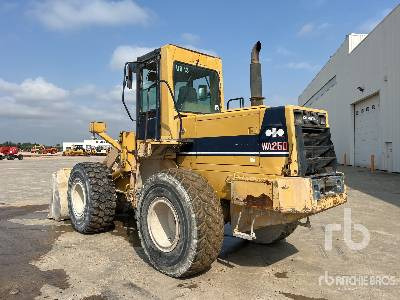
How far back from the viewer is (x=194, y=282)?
4.81 meters

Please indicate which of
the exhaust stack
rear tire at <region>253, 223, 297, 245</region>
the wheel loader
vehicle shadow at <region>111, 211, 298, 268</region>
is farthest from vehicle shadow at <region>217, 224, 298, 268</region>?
the exhaust stack

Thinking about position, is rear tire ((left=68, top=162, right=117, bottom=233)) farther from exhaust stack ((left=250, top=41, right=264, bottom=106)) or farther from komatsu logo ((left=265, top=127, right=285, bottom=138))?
komatsu logo ((left=265, top=127, right=285, bottom=138))

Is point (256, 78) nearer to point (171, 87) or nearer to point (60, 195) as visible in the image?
point (171, 87)

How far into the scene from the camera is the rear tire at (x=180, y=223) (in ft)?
15.4

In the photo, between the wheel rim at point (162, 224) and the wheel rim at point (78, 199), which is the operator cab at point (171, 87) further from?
the wheel rim at point (78, 199)

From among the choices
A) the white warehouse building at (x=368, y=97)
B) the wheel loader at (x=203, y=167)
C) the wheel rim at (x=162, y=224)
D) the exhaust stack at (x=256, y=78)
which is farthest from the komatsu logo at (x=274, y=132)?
the white warehouse building at (x=368, y=97)

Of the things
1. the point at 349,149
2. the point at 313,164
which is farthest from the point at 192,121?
the point at 349,149

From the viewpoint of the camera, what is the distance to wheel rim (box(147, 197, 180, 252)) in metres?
5.25

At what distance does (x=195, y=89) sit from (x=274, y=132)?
6.76 feet

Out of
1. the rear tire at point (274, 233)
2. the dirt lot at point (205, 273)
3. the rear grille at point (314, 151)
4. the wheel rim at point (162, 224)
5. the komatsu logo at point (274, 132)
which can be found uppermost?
the komatsu logo at point (274, 132)

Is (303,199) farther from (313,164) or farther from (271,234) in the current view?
(271,234)

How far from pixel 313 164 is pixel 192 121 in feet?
6.17

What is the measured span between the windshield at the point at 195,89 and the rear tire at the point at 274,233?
84.1 inches

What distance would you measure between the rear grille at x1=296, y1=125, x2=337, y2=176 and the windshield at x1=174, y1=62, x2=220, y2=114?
1.99 meters
